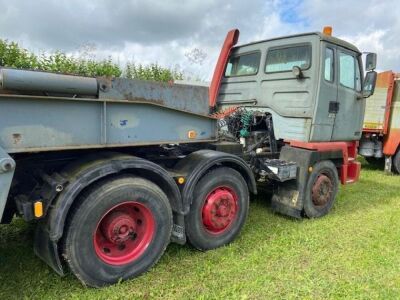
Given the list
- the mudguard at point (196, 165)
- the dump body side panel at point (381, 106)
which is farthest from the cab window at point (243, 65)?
the dump body side panel at point (381, 106)

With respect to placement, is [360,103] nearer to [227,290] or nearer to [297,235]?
[297,235]

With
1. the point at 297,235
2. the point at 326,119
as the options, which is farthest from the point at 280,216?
the point at 326,119

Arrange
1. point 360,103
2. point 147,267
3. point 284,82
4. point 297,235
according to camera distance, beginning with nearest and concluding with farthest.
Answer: point 147,267 → point 297,235 → point 284,82 → point 360,103

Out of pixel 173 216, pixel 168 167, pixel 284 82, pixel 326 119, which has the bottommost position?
pixel 173 216

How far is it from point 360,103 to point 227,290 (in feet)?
13.2

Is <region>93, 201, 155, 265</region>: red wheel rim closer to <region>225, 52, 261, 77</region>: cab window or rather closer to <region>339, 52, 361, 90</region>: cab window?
<region>225, 52, 261, 77</region>: cab window

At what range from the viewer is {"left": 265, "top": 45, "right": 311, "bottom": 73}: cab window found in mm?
5022

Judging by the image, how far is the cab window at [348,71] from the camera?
5.40 m

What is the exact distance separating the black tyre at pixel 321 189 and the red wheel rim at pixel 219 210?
1.44 metres

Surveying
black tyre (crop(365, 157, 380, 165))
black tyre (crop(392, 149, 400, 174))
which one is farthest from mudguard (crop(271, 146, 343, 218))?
black tyre (crop(365, 157, 380, 165))

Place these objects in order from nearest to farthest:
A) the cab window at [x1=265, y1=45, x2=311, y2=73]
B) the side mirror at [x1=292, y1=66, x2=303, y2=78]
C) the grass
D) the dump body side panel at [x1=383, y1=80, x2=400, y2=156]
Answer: the grass, the side mirror at [x1=292, y1=66, x2=303, y2=78], the cab window at [x1=265, y1=45, x2=311, y2=73], the dump body side panel at [x1=383, y1=80, x2=400, y2=156]

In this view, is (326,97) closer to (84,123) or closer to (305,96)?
(305,96)

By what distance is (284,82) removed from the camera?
17.1ft

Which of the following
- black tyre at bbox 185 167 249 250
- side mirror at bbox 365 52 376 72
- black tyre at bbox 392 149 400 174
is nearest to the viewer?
black tyre at bbox 185 167 249 250
